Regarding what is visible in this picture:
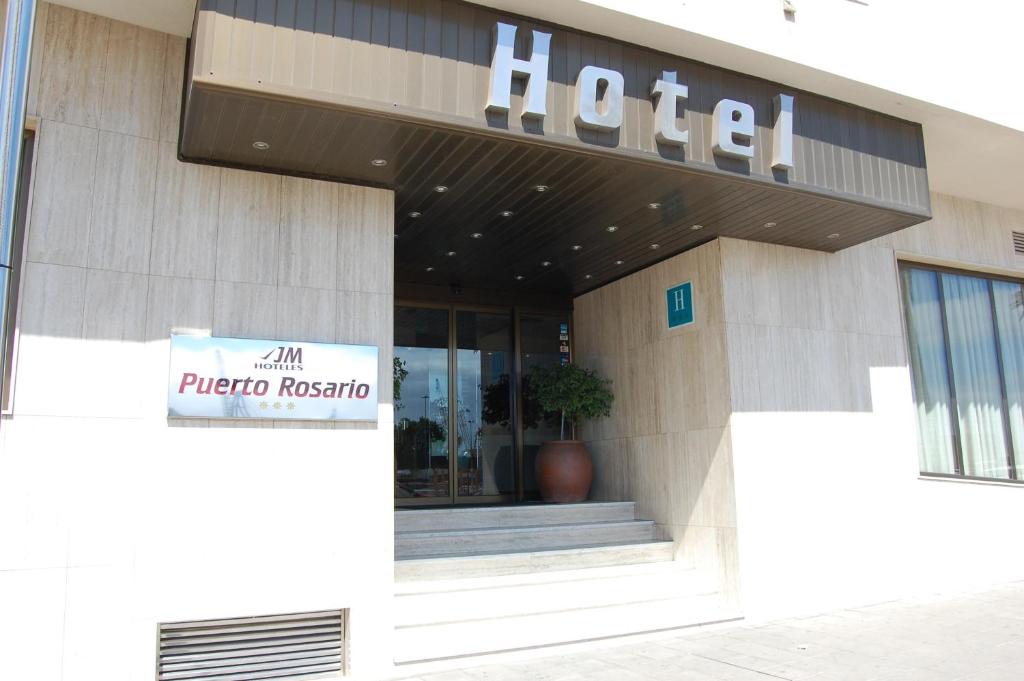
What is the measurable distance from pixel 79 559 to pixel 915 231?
8.10 m

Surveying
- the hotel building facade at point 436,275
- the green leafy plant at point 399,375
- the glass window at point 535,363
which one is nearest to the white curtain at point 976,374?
the hotel building facade at point 436,275

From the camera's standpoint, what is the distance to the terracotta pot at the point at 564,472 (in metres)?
7.79

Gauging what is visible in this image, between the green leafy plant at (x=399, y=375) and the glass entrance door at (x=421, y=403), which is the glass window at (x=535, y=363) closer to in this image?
the glass entrance door at (x=421, y=403)

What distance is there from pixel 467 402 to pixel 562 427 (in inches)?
44.2

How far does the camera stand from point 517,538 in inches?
263

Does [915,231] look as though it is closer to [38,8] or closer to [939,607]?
[939,607]

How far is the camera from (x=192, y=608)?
172 inches

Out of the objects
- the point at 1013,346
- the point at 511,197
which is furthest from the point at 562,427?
the point at 1013,346

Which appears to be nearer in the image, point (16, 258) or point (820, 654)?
point (16, 258)

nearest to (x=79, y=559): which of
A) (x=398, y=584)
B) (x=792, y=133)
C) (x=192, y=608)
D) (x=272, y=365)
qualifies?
(x=192, y=608)

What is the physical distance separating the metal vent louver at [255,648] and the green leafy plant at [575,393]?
3594 millimetres

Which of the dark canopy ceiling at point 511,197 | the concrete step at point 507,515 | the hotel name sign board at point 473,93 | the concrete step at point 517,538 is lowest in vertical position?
the concrete step at point 517,538

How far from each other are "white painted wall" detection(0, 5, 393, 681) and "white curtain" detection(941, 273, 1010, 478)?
6.49m

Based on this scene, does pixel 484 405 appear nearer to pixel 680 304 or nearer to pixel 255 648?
pixel 680 304
